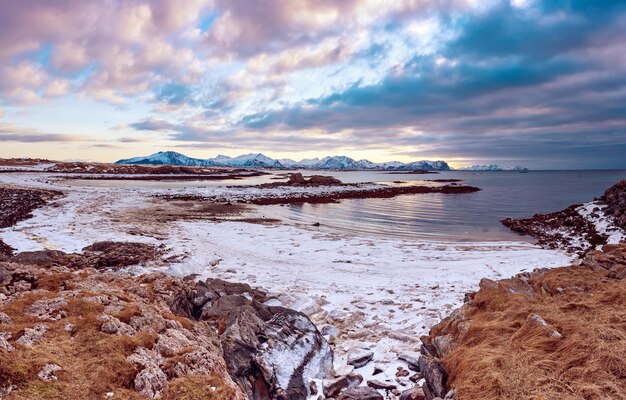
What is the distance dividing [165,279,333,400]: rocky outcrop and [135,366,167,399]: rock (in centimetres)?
154

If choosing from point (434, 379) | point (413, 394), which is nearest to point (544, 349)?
point (434, 379)

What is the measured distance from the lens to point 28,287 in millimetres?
7172

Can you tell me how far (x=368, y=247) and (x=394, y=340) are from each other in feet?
33.5

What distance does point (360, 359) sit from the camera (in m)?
7.52

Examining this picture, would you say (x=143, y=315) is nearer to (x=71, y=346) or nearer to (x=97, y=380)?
(x=71, y=346)

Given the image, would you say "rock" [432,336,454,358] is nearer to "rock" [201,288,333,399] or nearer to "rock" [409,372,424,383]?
"rock" [409,372,424,383]

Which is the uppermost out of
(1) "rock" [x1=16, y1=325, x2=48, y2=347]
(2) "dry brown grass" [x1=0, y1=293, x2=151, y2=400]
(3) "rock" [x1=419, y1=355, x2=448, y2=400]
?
(1) "rock" [x1=16, y1=325, x2=48, y2=347]

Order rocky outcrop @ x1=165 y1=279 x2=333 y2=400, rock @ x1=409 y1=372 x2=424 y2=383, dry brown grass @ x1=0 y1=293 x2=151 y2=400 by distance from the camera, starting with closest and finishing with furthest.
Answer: dry brown grass @ x1=0 y1=293 x2=151 y2=400
rocky outcrop @ x1=165 y1=279 x2=333 y2=400
rock @ x1=409 y1=372 x2=424 y2=383

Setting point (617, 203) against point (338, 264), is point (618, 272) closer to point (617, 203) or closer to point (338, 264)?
point (338, 264)

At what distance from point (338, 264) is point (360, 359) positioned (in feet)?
26.0

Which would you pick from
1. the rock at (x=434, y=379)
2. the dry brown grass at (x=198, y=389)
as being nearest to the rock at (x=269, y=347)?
the dry brown grass at (x=198, y=389)

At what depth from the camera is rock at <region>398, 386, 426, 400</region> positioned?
19.4ft

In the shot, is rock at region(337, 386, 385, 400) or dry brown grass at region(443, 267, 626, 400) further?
rock at region(337, 386, 385, 400)

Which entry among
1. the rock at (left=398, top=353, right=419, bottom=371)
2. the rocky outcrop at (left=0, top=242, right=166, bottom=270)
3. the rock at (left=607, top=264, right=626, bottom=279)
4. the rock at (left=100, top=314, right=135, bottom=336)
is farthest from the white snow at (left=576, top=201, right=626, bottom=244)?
the rocky outcrop at (left=0, top=242, right=166, bottom=270)
